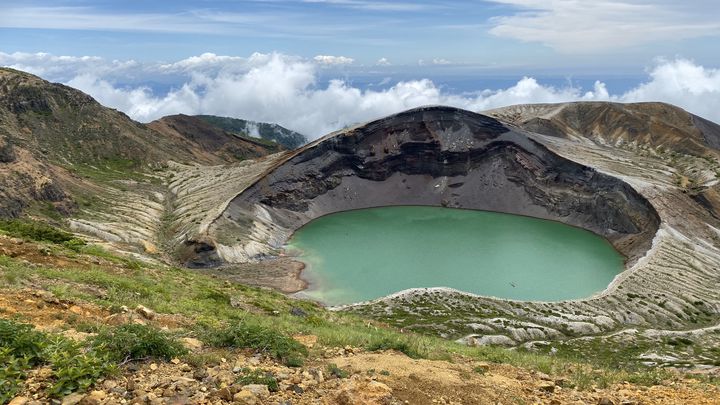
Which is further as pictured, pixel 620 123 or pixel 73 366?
pixel 620 123

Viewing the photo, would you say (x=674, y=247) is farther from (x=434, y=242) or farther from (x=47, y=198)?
(x=47, y=198)

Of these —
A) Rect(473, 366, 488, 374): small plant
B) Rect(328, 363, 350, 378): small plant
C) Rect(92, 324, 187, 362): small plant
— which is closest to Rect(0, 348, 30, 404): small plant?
Rect(92, 324, 187, 362): small plant

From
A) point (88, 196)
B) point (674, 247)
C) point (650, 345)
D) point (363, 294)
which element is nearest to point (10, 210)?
point (88, 196)

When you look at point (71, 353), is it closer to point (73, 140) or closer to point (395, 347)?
point (395, 347)

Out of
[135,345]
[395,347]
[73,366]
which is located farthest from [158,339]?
[395,347]

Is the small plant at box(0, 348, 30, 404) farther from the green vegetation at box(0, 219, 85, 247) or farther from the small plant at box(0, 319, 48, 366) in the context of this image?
the green vegetation at box(0, 219, 85, 247)

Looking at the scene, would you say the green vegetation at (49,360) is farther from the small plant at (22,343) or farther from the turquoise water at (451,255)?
the turquoise water at (451,255)
